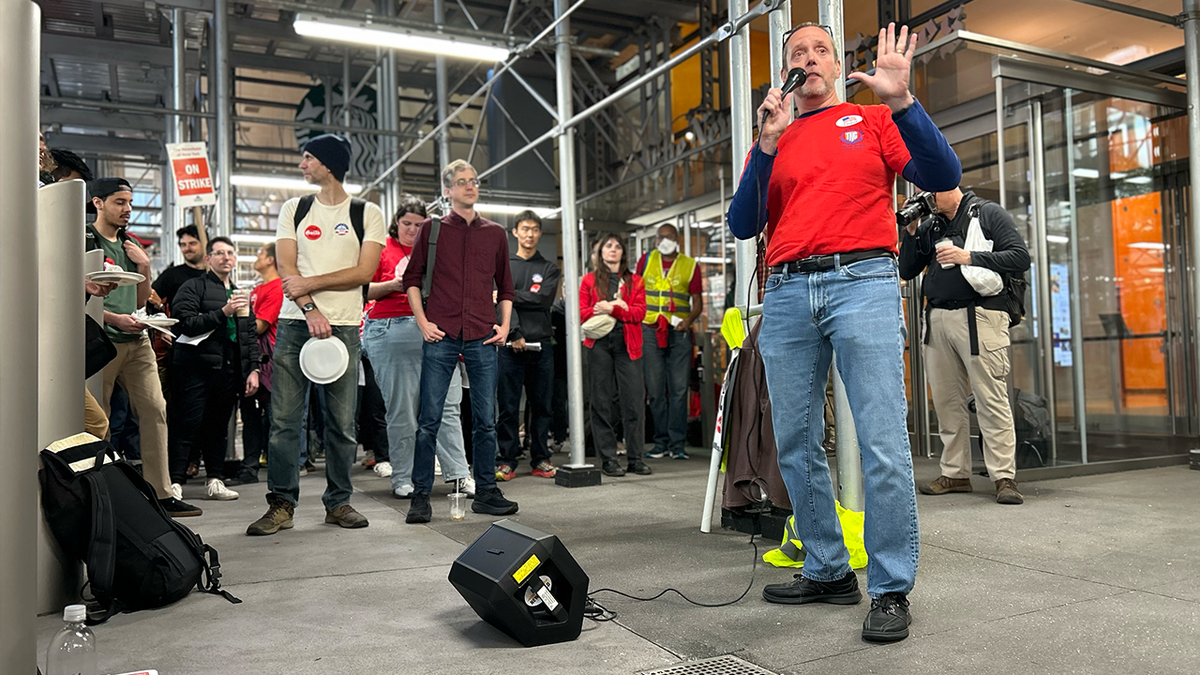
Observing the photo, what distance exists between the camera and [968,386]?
5141 millimetres

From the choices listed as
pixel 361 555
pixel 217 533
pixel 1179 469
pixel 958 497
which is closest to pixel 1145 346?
pixel 1179 469

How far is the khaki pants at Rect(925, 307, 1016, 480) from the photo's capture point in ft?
15.6

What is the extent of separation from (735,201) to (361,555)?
207 centimetres

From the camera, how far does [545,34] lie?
6223mm

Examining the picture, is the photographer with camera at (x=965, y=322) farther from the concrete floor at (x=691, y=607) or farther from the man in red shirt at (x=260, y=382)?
the man in red shirt at (x=260, y=382)

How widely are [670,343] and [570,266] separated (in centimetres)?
211

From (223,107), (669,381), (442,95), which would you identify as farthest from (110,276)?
(442,95)

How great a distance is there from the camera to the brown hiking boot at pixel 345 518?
14.1 ft

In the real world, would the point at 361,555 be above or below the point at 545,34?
below

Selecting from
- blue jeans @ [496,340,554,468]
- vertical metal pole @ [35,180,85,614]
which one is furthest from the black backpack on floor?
blue jeans @ [496,340,554,468]

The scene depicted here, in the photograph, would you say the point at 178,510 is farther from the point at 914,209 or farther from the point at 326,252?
the point at 914,209

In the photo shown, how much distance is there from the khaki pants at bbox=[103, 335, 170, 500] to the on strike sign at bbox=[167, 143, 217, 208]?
9.62 feet

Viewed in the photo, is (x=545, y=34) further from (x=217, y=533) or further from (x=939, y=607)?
(x=939, y=607)

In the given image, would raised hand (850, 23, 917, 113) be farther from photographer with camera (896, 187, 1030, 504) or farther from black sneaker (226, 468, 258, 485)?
black sneaker (226, 468, 258, 485)
